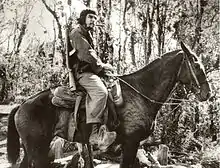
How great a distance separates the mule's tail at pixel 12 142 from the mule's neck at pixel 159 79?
1087 mm

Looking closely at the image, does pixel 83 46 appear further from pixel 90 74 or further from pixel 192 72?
pixel 192 72

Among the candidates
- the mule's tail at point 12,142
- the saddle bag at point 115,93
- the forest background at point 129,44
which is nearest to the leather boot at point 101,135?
the saddle bag at point 115,93

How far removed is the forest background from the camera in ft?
11.3

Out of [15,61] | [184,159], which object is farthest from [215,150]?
[15,61]

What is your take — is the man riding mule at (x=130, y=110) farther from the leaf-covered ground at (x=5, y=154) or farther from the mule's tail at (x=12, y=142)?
the leaf-covered ground at (x=5, y=154)

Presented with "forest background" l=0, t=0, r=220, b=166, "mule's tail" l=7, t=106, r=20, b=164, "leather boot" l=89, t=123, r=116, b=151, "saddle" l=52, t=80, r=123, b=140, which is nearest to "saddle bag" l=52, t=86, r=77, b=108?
"saddle" l=52, t=80, r=123, b=140

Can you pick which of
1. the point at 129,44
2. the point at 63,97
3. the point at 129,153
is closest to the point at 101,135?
the point at 129,153

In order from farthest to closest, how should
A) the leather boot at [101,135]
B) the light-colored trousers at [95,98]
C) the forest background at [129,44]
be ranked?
1. the forest background at [129,44]
2. the leather boot at [101,135]
3. the light-colored trousers at [95,98]

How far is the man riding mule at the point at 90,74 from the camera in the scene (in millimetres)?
2615

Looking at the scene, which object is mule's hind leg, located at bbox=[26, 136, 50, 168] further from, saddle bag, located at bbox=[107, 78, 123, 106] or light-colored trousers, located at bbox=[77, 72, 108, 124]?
saddle bag, located at bbox=[107, 78, 123, 106]

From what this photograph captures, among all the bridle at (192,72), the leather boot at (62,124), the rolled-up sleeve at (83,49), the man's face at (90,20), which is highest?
the man's face at (90,20)

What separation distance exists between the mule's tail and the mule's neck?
109 centimetres

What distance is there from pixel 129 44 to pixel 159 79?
1676 millimetres

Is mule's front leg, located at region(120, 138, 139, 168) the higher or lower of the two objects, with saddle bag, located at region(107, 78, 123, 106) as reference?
lower
